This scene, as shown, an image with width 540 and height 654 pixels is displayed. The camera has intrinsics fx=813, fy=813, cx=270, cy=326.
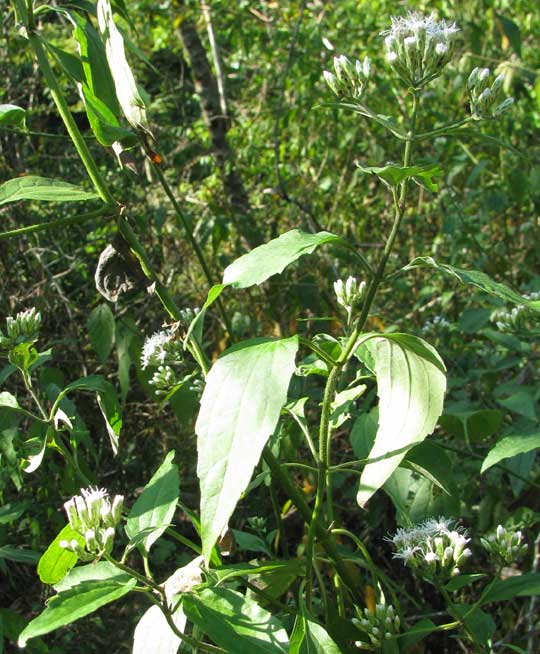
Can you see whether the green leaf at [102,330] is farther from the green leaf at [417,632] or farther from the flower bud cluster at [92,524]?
the green leaf at [417,632]

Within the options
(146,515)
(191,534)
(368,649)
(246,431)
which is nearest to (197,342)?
(146,515)

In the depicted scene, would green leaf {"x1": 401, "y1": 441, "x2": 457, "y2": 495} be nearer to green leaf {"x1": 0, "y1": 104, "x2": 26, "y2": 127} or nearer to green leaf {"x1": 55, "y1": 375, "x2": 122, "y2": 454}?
green leaf {"x1": 55, "y1": 375, "x2": 122, "y2": 454}

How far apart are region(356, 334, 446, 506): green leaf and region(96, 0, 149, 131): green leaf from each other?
466 millimetres

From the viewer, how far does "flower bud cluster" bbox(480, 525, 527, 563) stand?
1.39 meters

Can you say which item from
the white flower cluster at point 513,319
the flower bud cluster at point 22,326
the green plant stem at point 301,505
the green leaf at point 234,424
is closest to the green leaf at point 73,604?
the green leaf at point 234,424

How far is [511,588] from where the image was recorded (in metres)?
1.23

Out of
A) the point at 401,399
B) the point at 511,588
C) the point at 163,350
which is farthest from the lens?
the point at 163,350

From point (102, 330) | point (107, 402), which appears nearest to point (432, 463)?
point (107, 402)

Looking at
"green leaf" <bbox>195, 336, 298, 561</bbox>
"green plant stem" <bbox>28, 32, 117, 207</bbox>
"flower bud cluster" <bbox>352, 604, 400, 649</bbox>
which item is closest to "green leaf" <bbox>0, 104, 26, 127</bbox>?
"green plant stem" <bbox>28, 32, 117, 207</bbox>

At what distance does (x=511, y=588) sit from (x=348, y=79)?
2.63ft

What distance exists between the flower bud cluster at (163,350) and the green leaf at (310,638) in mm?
587

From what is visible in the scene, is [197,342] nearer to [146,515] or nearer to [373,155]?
[146,515]

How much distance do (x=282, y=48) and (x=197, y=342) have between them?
131 inches

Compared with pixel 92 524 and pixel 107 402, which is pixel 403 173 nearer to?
pixel 92 524
